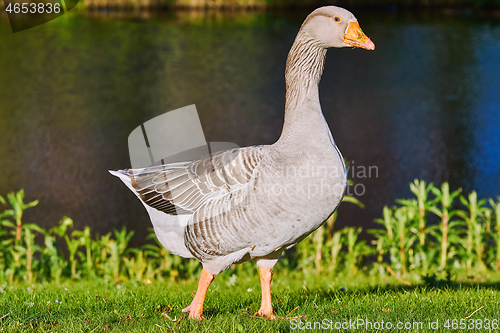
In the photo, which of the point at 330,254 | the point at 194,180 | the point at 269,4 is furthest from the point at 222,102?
the point at 269,4

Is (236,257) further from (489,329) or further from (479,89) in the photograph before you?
(479,89)

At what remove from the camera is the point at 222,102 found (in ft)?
54.9

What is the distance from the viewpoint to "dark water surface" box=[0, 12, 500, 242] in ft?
36.9

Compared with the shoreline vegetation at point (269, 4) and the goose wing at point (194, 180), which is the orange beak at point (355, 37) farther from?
the shoreline vegetation at point (269, 4)

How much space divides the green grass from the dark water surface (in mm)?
4726

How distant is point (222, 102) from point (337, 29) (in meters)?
13.3


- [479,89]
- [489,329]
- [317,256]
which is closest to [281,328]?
[489,329]

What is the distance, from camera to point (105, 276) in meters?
5.93

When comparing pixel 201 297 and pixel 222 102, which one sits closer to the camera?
pixel 201 297

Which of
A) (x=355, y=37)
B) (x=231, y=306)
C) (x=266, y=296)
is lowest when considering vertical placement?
(x=231, y=306)

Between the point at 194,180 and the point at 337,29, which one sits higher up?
the point at 337,29

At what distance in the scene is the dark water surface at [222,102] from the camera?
11248 millimetres

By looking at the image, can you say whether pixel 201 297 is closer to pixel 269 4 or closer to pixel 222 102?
pixel 222 102

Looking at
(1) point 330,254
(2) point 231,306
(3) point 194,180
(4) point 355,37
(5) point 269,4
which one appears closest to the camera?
(4) point 355,37
